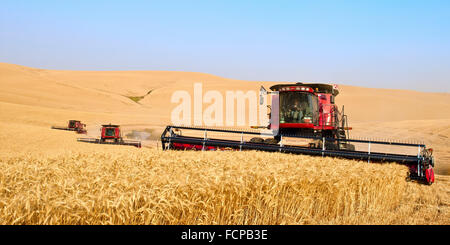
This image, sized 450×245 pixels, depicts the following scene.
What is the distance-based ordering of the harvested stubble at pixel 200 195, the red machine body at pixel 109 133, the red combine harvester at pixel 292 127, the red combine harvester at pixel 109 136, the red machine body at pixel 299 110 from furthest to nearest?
the red machine body at pixel 109 133, the red combine harvester at pixel 109 136, the red machine body at pixel 299 110, the red combine harvester at pixel 292 127, the harvested stubble at pixel 200 195

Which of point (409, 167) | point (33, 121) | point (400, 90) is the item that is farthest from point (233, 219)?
point (400, 90)

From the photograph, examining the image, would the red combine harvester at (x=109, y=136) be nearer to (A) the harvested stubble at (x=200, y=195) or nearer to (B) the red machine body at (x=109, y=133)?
(B) the red machine body at (x=109, y=133)

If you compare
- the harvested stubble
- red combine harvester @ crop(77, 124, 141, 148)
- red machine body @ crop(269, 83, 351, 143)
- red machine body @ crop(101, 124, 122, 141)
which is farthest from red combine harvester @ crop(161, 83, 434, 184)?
red machine body @ crop(101, 124, 122, 141)

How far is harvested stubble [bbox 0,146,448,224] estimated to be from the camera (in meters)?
3.83

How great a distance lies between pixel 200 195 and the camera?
4727mm

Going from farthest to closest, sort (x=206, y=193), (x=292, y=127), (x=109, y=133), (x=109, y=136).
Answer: (x=109, y=133), (x=109, y=136), (x=292, y=127), (x=206, y=193)

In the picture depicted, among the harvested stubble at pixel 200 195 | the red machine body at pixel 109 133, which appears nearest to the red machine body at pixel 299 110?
the harvested stubble at pixel 200 195

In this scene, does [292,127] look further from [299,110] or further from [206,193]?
[206,193]

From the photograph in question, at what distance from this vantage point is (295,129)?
47.6 feet

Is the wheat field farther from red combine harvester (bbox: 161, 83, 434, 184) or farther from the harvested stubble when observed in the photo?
red combine harvester (bbox: 161, 83, 434, 184)

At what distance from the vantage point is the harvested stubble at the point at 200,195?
3.83 m

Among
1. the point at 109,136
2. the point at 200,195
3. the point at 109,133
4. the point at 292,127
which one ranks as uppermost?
the point at 292,127

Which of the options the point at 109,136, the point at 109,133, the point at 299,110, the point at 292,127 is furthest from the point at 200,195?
the point at 109,133
